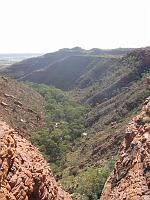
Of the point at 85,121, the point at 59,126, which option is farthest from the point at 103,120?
the point at 59,126

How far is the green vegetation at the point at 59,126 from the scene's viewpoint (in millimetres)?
96875

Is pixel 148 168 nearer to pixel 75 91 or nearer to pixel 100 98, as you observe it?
pixel 100 98

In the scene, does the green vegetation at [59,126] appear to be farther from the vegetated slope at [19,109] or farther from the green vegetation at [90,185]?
the green vegetation at [90,185]

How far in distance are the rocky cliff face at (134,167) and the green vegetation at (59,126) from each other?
52.2 meters

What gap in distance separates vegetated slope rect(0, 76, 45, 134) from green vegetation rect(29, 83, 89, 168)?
2.86 metres

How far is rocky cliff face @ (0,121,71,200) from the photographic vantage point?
87.5 ft

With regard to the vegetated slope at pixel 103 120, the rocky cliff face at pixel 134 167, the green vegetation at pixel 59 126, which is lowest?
the green vegetation at pixel 59 126

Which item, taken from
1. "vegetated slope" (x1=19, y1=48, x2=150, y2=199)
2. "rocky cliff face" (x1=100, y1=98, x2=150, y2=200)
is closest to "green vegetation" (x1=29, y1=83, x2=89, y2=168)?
"vegetated slope" (x1=19, y1=48, x2=150, y2=199)

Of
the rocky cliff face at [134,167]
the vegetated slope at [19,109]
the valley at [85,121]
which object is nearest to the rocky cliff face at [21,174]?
the rocky cliff face at [134,167]

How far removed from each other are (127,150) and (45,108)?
9686cm

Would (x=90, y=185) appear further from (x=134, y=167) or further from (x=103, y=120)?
(x=103, y=120)

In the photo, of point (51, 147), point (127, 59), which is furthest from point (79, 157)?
point (127, 59)

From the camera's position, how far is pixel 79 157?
8812cm

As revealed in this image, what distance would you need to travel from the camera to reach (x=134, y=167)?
32281mm
